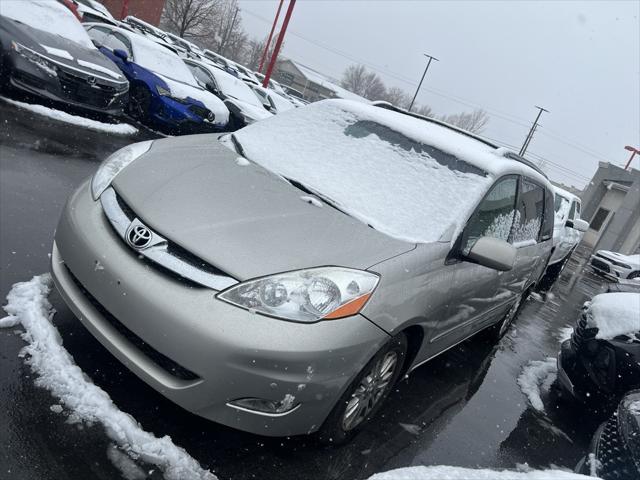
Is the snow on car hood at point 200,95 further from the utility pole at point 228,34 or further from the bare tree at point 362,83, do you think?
the bare tree at point 362,83

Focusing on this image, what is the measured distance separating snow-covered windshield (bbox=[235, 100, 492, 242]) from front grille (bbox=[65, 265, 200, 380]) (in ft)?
4.08

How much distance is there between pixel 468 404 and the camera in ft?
12.5

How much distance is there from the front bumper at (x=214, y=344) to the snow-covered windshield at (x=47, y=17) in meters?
6.46

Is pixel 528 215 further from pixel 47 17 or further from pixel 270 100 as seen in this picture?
pixel 270 100

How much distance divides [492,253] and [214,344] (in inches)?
66.9

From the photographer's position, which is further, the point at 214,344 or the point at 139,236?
the point at 139,236

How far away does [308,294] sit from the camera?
6.94 ft

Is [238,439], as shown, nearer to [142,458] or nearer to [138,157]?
[142,458]

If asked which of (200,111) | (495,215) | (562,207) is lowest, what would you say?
(200,111)

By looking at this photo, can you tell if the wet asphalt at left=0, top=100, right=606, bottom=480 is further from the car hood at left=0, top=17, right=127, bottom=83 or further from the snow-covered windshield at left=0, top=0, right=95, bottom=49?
the snow-covered windshield at left=0, top=0, right=95, bottom=49

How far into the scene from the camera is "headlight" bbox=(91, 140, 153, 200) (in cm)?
260

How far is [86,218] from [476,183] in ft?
7.53

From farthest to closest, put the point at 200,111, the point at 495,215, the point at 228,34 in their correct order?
the point at 228,34 → the point at 200,111 → the point at 495,215

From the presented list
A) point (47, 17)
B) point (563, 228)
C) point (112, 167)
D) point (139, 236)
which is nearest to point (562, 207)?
point (563, 228)
